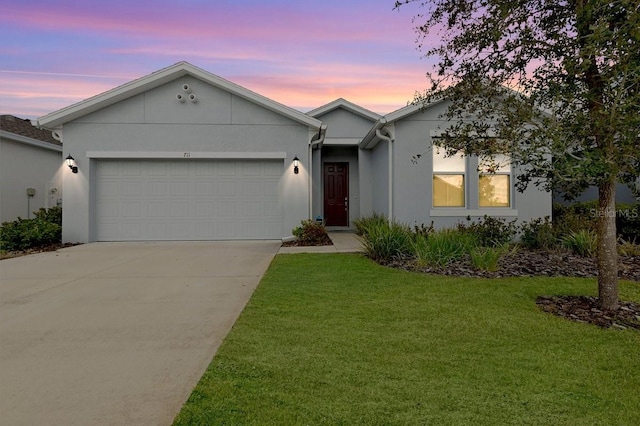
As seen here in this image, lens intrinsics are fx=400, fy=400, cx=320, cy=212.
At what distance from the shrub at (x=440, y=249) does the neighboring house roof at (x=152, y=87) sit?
555 centimetres

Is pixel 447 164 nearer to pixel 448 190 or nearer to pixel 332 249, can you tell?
pixel 448 190

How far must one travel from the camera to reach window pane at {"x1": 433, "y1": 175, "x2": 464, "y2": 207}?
11.2m

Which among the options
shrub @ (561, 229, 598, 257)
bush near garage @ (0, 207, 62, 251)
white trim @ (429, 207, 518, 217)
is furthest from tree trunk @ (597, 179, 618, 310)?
bush near garage @ (0, 207, 62, 251)

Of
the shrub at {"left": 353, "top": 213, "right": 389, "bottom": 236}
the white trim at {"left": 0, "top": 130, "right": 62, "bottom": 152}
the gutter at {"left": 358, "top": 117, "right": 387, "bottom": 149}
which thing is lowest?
the shrub at {"left": 353, "top": 213, "right": 389, "bottom": 236}

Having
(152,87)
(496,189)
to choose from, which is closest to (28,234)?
(152,87)

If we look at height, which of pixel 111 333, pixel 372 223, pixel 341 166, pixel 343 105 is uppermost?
pixel 343 105

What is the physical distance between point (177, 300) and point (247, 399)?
3.22 m

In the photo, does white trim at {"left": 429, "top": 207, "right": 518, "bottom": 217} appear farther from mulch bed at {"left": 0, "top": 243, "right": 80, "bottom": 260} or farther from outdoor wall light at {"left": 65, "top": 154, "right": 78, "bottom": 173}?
mulch bed at {"left": 0, "top": 243, "right": 80, "bottom": 260}

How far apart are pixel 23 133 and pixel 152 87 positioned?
7.22 m

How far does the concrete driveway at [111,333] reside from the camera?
109 inches

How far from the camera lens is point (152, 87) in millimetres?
11883

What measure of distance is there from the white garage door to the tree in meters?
7.50

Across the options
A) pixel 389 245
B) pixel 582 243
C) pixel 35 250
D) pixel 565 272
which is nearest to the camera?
pixel 565 272

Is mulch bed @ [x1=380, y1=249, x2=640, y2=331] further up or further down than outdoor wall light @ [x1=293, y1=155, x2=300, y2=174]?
further down
